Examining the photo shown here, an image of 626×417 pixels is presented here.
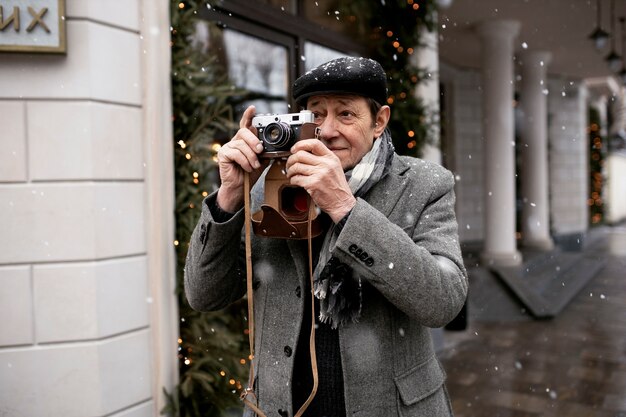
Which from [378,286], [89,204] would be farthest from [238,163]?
[89,204]

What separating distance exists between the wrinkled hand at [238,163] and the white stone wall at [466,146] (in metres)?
11.3

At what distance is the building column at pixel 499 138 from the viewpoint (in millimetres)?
8891

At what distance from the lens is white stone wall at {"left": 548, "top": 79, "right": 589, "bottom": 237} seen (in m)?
14.7

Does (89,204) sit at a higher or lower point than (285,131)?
lower

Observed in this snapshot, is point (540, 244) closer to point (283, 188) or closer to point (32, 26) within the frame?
point (32, 26)

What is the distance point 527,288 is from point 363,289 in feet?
23.2

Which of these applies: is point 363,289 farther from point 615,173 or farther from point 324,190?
point 615,173

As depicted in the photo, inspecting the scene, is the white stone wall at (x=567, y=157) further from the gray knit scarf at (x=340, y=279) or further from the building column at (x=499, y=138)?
the gray knit scarf at (x=340, y=279)

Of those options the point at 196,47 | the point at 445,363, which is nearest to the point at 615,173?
the point at 445,363

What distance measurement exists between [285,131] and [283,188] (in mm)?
170

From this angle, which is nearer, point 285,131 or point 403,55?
point 285,131

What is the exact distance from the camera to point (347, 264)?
1394 mm

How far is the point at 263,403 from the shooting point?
5.23ft

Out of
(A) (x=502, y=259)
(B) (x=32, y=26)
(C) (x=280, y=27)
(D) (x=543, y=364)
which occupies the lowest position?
(D) (x=543, y=364)
